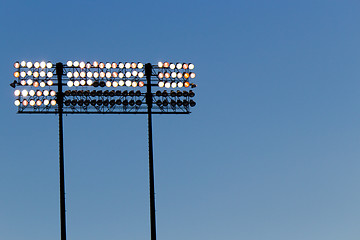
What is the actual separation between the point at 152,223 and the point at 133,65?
9.31m

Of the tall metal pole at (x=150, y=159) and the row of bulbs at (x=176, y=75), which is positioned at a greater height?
the row of bulbs at (x=176, y=75)

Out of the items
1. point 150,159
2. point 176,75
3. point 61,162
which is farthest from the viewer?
point 176,75

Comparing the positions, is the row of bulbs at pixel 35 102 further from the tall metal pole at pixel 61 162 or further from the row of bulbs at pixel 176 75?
the row of bulbs at pixel 176 75

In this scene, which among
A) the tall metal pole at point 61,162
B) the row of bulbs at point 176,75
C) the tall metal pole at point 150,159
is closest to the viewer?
the tall metal pole at point 61,162

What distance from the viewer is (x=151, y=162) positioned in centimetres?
9938

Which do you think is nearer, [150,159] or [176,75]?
[150,159]

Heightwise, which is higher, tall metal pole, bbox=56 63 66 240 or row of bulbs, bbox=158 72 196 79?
row of bulbs, bbox=158 72 196 79

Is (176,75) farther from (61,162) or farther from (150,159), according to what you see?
(61,162)

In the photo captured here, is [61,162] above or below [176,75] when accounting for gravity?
below

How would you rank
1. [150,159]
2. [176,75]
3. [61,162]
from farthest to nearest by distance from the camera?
[176,75], [150,159], [61,162]

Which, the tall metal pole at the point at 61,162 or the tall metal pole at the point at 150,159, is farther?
the tall metal pole at the point at 150,159

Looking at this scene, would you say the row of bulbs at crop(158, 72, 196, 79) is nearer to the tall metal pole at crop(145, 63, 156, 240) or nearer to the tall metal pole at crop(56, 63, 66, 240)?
the tall metal pole at crop(145, 63, 156, 240)

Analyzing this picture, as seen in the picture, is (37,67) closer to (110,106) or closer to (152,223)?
(110,106)

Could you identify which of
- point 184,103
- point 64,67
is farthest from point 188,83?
point 64,67
